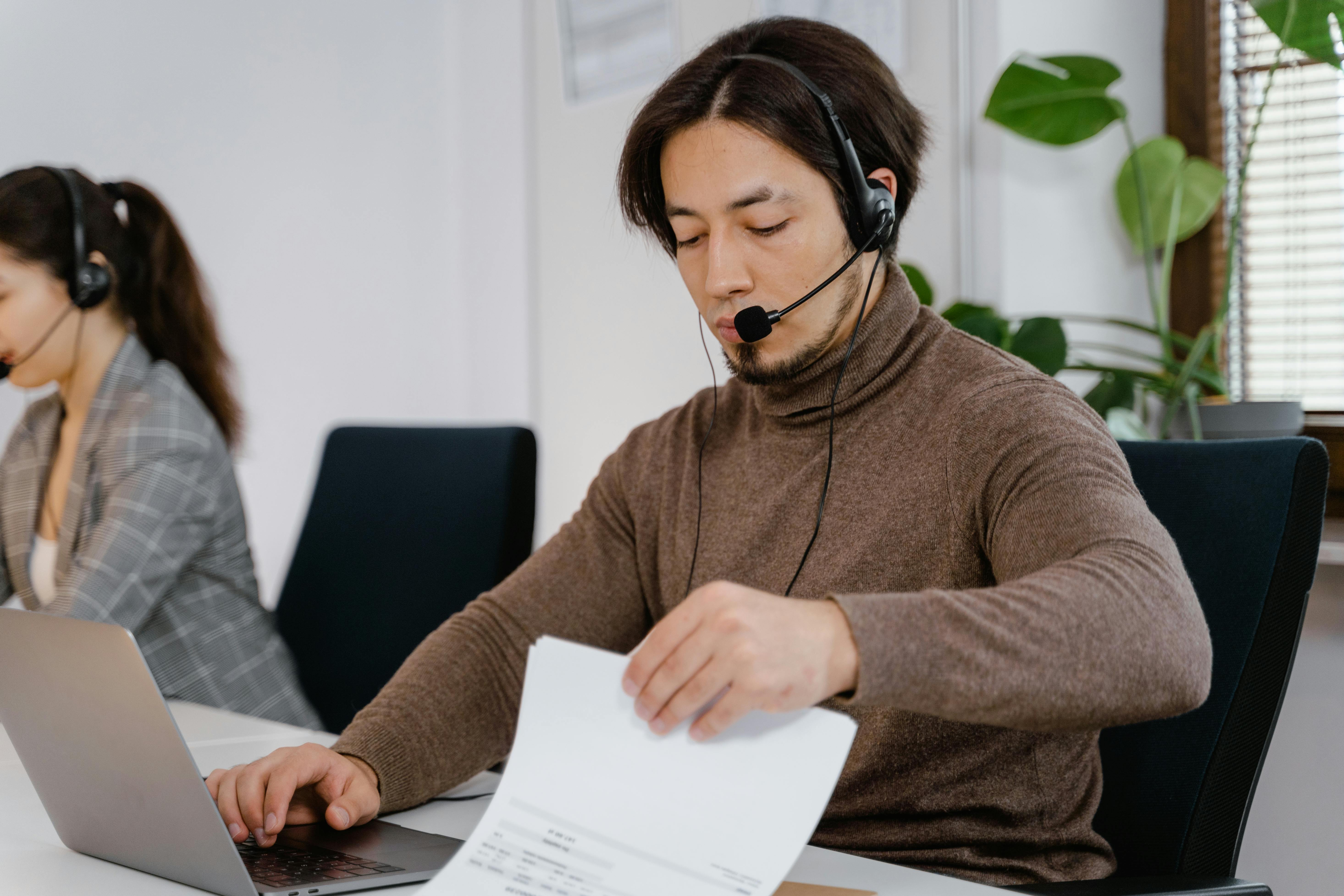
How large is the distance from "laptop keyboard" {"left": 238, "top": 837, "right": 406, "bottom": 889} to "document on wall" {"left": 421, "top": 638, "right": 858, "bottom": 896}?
99 millimetres

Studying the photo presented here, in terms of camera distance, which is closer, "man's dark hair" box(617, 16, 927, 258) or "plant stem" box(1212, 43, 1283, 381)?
"man's dark hair" box(617, 16, 927, 258)

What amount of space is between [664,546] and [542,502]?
1554 millimetres

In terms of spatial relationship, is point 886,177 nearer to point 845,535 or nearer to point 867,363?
point 867,363

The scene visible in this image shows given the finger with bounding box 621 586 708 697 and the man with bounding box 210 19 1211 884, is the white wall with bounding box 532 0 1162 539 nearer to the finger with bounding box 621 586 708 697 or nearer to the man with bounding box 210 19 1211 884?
the man with bounding box 210 19 1211 884

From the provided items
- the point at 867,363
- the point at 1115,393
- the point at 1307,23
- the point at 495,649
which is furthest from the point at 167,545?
the point at 1307,23

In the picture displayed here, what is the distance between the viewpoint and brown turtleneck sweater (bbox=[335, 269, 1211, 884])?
646mm

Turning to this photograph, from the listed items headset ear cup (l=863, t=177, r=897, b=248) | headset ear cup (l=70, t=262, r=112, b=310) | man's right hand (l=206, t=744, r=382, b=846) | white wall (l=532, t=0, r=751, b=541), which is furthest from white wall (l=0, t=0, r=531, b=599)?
headset ear cup (l=863, t=177, r=897, b=248)

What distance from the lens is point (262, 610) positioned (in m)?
1.69

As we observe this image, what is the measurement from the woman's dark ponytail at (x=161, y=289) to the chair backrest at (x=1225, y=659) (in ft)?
4.45

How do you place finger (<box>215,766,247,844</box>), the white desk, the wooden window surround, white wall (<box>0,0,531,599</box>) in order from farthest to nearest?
white wall (<box>0,0,531,599</box>), the wooden window surround, finger (<box>215,766,247,844</box>), the white desk

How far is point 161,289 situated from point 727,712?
1460 mm

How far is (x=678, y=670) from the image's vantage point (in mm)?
615

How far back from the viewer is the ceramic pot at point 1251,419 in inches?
58.6

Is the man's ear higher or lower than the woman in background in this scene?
higher
